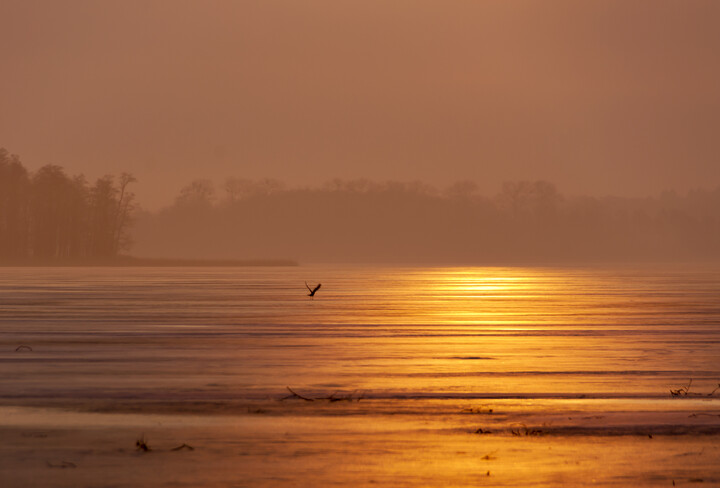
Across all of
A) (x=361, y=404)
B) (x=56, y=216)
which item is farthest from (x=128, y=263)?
(x=361, y=404)

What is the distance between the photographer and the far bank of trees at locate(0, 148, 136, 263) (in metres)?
170

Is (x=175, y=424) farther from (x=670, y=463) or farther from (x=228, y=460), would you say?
(x=670, y=463)

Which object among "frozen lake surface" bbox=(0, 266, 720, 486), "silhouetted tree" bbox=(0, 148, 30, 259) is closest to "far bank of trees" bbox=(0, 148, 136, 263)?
"silhouetted tree" bbox=(0, 148, 30, 259)

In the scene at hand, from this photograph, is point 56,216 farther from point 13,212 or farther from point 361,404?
point 361,404

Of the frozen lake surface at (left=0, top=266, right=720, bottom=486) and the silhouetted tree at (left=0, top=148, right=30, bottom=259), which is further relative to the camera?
the silhouetted tree at (left=0, top=148, right=30, bottom=259)

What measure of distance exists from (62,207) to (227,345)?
521ft

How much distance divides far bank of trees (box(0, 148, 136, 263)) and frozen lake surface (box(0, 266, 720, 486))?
15051cm

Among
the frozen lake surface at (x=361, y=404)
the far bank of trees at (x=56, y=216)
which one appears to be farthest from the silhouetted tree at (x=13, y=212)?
the frozen lake surface at (x=361, y=404)

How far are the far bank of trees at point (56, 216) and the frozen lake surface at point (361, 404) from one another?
15051cm

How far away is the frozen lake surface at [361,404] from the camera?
8016 mm

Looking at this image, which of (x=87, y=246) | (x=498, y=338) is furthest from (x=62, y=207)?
(x=498, y=338)

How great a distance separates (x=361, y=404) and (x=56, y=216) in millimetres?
166421

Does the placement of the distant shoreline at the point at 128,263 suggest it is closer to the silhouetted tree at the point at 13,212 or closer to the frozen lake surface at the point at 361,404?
the silhouetted tree at the point at 13,212

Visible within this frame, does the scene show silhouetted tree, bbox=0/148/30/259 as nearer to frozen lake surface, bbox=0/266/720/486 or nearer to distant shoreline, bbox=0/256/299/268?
distant shoreline, bbox=0/256/299/268
